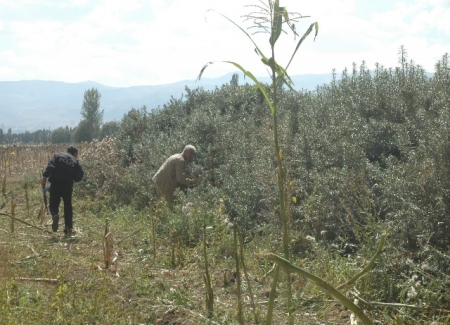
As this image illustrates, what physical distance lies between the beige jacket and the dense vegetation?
1.52 feet

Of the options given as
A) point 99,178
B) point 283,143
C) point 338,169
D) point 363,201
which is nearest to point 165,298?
point 363,201

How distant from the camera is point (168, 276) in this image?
8.13 m

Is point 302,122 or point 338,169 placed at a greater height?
point 302,122

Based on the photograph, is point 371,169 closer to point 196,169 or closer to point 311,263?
point 311,263

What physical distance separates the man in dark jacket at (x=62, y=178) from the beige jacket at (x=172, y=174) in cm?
184

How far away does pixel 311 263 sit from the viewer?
24.7 ft

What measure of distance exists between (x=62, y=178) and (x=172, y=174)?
7.74ft

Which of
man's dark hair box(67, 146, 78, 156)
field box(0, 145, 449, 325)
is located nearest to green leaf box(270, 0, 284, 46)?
field box(0, 145, 449, 325)

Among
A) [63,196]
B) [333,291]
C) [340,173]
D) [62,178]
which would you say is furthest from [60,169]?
[333,291]

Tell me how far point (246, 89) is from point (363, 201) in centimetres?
1074

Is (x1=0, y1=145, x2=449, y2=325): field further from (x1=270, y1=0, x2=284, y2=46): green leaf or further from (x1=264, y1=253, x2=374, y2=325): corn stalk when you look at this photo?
(x1=270, y1=0, x2=284, y2=46): green leaf

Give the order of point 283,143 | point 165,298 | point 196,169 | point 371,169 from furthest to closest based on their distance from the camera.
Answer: point 196,169 < point 283,143 < point 371,169 < point 165,298

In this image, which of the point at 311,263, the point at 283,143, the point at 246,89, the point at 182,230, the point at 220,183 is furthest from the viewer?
the point at 246,89

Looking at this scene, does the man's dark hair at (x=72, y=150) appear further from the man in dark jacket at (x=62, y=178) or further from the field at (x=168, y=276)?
the field at (x=168, y=276)
